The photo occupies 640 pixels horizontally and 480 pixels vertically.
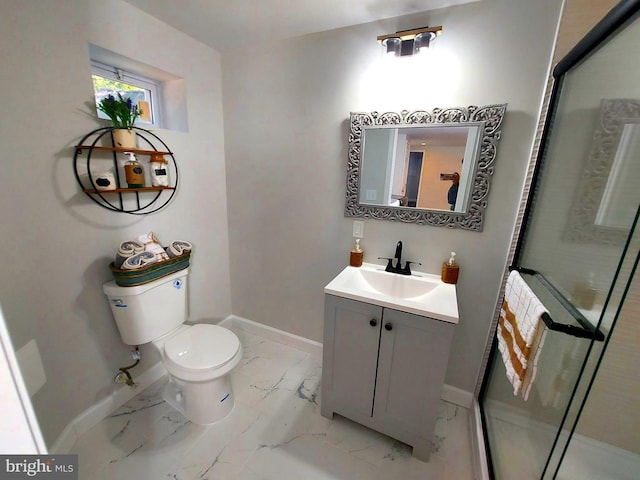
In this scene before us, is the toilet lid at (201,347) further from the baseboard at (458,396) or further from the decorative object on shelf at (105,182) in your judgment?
the baseboard at (458,396)

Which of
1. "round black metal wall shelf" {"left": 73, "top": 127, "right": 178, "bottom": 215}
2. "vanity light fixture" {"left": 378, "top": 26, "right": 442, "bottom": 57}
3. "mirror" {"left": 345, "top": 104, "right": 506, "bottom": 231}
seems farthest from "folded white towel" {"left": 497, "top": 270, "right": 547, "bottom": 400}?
"round black metal wall shelf" {"left": 73, "top": 127, "right": 178, "bottom": 215}

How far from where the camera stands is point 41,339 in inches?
46.9

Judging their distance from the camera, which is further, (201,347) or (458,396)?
(458,396)

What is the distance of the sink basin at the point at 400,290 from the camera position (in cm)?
121

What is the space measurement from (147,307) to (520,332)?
5.74ft

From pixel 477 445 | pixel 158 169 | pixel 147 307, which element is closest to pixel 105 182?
pixel 158 169

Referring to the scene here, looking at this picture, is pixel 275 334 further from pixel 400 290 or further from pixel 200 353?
pixel 400 290

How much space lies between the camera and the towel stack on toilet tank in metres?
1.35

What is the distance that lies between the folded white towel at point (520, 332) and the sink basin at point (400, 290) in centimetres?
21

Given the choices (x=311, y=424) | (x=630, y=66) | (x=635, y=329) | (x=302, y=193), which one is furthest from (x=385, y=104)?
(x=311, y=424)

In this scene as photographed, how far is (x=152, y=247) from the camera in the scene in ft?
4.86

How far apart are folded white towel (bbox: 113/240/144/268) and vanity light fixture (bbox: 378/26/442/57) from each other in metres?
1.68

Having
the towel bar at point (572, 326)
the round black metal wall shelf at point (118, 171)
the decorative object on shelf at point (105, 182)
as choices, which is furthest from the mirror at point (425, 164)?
the decorative object on shelf at point (105, 182)

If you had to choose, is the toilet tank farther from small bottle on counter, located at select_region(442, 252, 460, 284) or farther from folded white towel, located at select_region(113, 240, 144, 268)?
small bottle on counter, located at select_region(442, 252, 460, 284)
